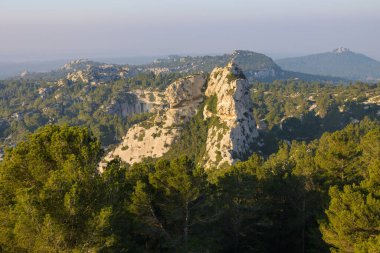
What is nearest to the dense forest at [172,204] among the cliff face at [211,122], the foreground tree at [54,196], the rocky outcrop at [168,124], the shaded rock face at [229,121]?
the foreground tree at [54,196]

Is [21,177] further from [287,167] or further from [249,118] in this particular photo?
[249,118]

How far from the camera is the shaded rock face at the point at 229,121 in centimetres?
11056

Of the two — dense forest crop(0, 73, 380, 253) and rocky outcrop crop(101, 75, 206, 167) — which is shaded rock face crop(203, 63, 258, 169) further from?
dense forest crop(0, 73, 380, 253)

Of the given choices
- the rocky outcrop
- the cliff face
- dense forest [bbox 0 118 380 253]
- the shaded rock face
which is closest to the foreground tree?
dense forest [bbox 0 118 380 253]

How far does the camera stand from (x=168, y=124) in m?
133

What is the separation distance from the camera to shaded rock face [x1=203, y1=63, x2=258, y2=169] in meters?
111

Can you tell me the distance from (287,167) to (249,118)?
68.2 metres

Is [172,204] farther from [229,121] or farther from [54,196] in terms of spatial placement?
[229,121]

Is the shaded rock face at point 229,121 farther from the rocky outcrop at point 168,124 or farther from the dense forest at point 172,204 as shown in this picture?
the dense forest at point 172,204

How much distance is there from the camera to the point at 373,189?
34.2 m

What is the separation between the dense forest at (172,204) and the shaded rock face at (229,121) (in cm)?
5767

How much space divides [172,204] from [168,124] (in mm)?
99583

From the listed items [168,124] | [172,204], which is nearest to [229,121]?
[168,124]

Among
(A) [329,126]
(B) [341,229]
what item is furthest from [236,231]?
(A) [329,126]
